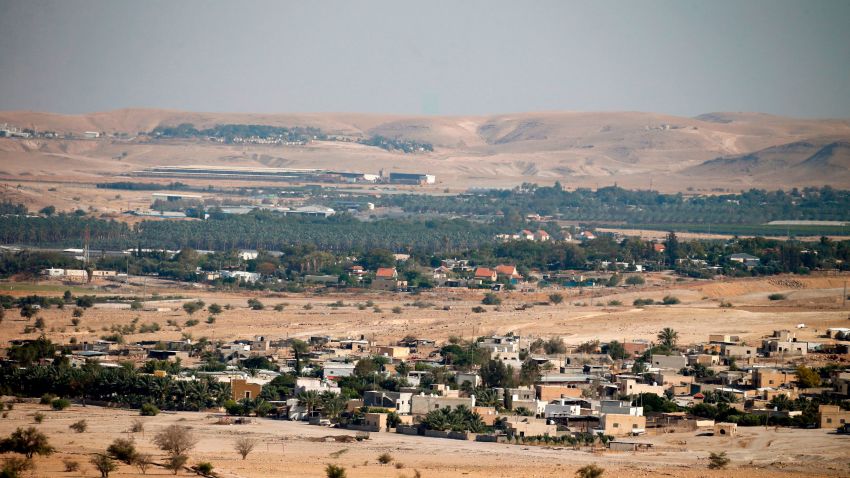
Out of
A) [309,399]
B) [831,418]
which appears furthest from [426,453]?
[831,418]

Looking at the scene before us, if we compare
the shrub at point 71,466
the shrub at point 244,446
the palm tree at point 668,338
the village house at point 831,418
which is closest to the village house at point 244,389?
the shrub at point 244,446

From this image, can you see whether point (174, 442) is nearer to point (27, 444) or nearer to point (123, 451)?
point (123, 451)

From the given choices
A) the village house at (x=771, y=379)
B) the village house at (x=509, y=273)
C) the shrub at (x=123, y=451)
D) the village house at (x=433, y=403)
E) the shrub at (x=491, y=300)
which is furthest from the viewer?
the village house at (x=509, y=273)

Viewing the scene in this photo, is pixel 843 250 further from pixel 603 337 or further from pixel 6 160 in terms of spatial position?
pixel 6 160

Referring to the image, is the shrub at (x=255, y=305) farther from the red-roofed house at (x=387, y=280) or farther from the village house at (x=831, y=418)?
the village house at (x=831, y=418)

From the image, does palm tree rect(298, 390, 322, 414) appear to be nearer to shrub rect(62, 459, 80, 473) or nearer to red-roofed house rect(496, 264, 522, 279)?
shrub rect(62, 459, 80, 473)
